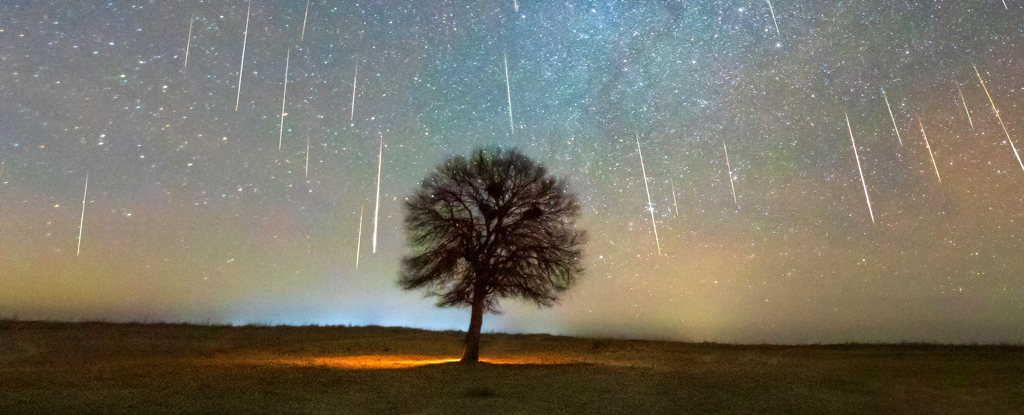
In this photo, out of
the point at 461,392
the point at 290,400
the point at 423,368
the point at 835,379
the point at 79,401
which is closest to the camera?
the point at 79,401

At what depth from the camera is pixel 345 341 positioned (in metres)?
31.9

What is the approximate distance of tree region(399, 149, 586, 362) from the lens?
2375 cm

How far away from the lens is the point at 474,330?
24.1m

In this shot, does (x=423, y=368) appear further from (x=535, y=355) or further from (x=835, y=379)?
(x=835, y=379)

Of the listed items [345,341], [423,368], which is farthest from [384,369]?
[345,341]

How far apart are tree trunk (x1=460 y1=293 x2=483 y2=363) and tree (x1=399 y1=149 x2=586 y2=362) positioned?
0.04 meters

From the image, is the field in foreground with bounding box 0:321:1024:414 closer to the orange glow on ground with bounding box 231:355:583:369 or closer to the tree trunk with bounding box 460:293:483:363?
the orange glow on ground with bounding box 231:355:583:369

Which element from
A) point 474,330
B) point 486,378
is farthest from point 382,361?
point 486,378

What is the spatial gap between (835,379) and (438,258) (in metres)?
14.4

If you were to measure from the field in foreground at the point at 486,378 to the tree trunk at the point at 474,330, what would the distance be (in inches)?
78.2

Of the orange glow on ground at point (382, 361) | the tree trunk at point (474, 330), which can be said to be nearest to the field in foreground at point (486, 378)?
the orange glow on ground at point (382, 361)

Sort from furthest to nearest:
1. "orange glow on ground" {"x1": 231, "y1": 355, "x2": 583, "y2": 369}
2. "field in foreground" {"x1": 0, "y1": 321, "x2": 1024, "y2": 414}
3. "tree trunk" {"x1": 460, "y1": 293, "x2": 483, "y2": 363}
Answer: "tree trunk" {"x1": 460, "y1": 293, "x2": 483, "y2": 363} < "orange glow on ground" {"x1": 231, "y1": 355, "x2": 583, "y2": 369} < "field in foreground" {"x1": 0, "y1": 321, "x2": 1024, "y2": 414}

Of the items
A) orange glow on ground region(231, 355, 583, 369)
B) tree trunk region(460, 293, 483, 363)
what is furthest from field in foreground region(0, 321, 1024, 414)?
tree trunk region(460, 293, 483, 363)

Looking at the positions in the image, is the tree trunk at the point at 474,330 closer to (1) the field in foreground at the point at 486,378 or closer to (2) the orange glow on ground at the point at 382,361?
(2) the orange glow on ground at the point at 382,361
